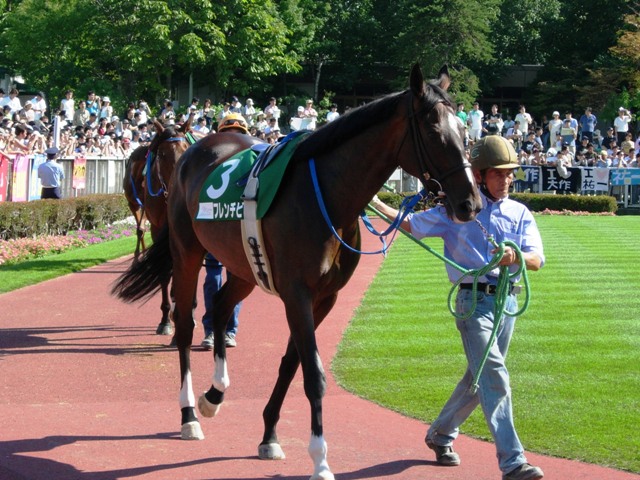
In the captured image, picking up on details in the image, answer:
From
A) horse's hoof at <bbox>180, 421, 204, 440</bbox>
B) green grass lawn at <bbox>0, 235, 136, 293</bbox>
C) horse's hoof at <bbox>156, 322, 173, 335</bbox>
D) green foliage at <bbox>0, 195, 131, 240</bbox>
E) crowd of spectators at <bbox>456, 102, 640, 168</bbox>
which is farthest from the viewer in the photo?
crowd of spectators at <bbox>456, 102, 640, 168</bbox>

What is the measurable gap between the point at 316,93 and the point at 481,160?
3919 cm

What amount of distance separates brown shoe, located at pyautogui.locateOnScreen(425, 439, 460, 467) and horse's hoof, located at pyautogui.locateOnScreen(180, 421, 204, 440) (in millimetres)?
1421

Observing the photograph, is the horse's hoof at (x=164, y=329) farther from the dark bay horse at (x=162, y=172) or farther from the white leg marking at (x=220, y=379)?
the white leg marking at (x=220, y=379)

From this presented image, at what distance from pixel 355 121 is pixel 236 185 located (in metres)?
0.99

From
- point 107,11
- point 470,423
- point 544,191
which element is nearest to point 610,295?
point 470,423

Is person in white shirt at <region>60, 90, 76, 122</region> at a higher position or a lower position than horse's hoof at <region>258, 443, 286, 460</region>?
higher

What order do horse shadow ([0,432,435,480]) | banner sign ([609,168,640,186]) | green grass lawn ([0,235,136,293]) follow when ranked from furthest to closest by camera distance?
banner sign ([609,168,640,186]) → green grass lawn ([0,235,136,293]) → horse shadow ([0,432,435,480])

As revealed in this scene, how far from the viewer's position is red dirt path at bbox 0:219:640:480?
4938 mm

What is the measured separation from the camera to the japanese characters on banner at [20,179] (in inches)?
695

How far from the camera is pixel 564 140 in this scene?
32188mm

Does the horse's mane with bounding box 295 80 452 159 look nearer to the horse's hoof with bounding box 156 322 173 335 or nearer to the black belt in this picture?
the black belt

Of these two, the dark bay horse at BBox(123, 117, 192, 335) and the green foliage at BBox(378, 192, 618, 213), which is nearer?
the dark bay horse at BBox(123, 117, 192, 335)


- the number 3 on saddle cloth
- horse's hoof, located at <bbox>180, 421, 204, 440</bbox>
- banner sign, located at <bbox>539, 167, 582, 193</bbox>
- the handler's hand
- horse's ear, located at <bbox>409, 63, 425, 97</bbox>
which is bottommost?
horse's hoof, located at <bbox>180, 421, 204, 440</bbox>

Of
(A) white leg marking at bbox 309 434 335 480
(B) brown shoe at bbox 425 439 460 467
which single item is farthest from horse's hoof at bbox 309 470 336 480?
(B) brown shoe at bbox 425 439 460 467
